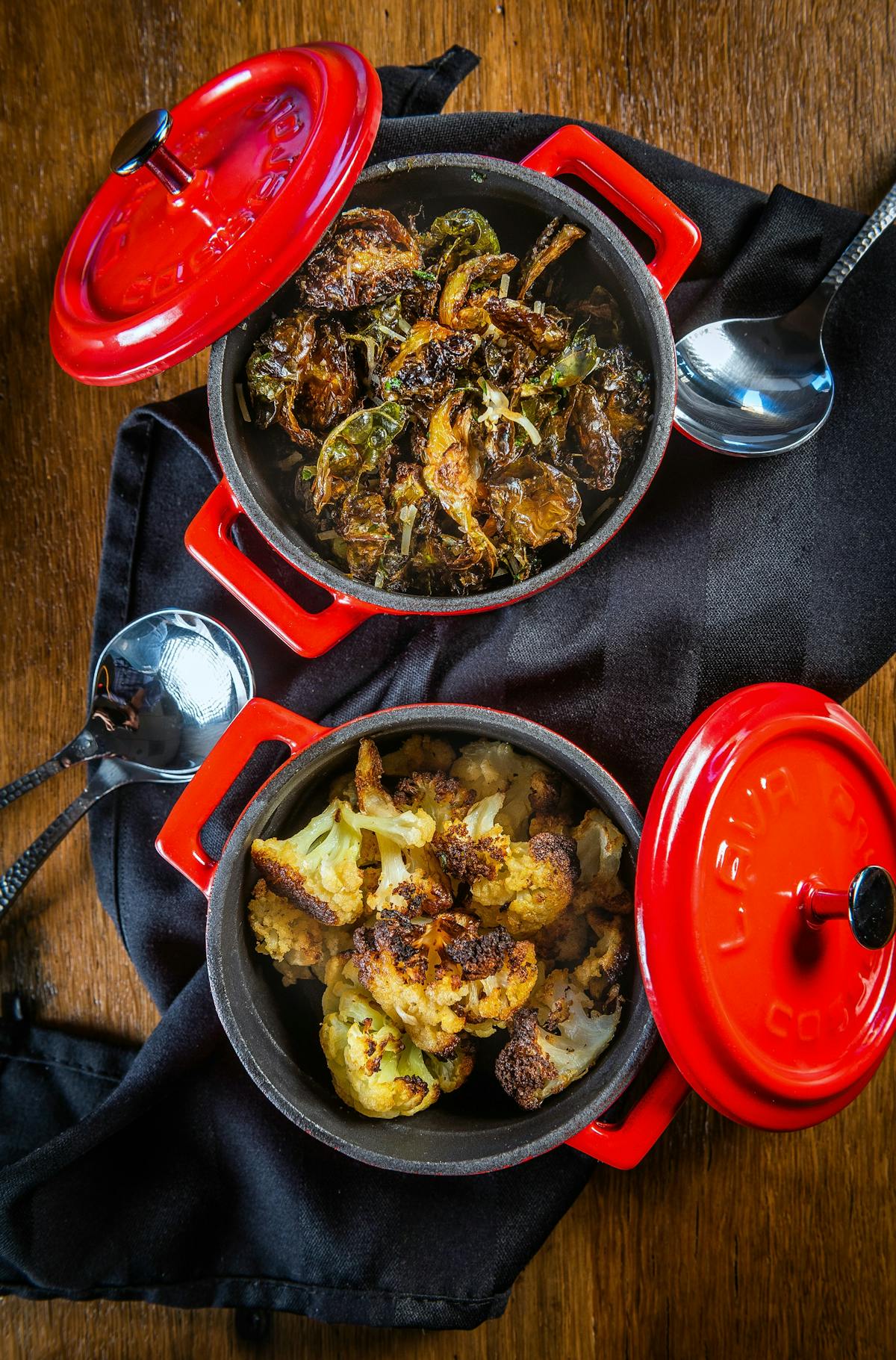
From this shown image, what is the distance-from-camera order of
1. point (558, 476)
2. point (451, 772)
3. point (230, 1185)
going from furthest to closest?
1. point (230, 1185)
2. point (451, 772)
3. point (558, 476)

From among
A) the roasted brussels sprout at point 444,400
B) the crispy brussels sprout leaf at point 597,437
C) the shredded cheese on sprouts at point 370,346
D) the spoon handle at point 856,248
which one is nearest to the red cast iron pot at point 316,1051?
the roasted brussels sprout at point 444,400

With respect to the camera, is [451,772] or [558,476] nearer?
[558,476]

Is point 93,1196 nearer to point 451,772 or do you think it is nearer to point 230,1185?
point 230,1185

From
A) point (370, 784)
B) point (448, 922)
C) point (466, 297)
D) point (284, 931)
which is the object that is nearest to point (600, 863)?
point (448, 922)

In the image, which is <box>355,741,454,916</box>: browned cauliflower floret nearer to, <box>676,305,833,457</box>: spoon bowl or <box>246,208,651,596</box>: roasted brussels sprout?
<box>246,208,651,596</box>: roasted brussels sprout

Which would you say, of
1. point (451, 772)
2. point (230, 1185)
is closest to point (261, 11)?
point (451, 772)

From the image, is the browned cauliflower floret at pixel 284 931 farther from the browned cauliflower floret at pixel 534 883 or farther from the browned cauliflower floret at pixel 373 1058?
the browned cauliflower floret at pixel 534 883
